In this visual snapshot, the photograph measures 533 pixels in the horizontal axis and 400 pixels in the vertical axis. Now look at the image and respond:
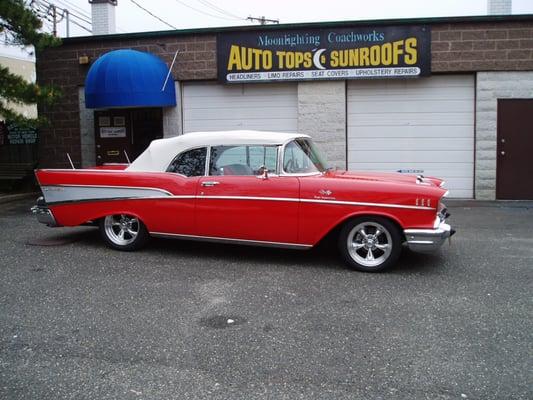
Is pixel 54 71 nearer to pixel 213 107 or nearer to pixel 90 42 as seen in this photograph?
pixel 90 42

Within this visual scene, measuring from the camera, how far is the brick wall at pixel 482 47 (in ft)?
39.1

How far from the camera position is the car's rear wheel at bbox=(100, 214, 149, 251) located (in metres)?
7.16

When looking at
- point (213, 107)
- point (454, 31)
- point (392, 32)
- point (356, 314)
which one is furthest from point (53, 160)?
point (356, 314)

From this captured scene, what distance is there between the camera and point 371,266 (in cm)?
615

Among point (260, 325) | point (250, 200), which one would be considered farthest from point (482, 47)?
point (260, 325)

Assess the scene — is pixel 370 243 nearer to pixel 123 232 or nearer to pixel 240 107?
pixel 123 232

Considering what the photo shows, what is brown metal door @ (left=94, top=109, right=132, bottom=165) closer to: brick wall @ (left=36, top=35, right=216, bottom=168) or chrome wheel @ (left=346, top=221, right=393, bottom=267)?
brick wall @ (left=36, top=35, right=216, bottom=168)

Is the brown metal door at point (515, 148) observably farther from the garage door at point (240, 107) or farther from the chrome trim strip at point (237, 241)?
the chrome trim strip at point (237, 241)

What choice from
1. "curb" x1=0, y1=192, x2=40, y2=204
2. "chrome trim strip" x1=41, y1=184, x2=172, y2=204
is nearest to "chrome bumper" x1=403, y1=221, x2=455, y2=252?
"chrome trim strip" x1=41, y1=184, x2=172, y2=204

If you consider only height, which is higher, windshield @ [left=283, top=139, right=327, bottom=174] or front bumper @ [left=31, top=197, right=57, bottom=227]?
windshield @ [left=283, top=139, right=327, bottom=174]

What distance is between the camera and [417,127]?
496 inches

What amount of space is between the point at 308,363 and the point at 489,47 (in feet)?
34.1

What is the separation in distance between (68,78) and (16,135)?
2.24 meters

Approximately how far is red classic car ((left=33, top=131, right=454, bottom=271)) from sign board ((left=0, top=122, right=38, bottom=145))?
313 inches
